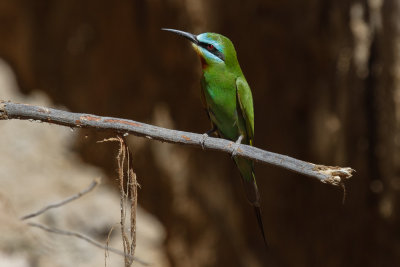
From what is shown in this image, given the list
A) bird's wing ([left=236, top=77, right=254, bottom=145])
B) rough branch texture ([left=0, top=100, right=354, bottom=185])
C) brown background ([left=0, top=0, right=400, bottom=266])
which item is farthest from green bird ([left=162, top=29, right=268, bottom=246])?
brown background ([left=0, top=0, right=400, bottom=266])

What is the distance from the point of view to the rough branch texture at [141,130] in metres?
1.46

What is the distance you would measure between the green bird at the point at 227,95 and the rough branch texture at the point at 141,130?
619mm

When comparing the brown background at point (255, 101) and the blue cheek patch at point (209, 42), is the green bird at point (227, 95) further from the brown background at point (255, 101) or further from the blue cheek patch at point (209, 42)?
the brown background at point (255, 101)

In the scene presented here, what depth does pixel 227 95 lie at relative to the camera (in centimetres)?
232

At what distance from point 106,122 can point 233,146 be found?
38cm

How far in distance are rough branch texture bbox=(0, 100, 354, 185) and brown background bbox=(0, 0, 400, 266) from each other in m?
2.12

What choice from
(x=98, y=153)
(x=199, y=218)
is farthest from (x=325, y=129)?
(x=98, y=153)

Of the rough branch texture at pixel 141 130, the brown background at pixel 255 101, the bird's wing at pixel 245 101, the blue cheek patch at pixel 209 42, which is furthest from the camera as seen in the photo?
the brown background at pixel 255 101

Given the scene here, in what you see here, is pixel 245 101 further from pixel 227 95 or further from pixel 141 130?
pixel 141 130

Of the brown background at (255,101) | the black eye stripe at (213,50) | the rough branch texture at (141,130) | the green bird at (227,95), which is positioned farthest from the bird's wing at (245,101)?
the brown background at (255,101)

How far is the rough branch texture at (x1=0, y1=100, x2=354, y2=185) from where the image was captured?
146 centimetres

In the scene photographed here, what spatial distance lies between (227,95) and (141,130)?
2.72 feet

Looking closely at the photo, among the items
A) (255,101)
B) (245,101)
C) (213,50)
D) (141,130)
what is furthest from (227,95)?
(255,101)

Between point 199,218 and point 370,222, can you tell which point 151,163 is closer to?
point 199,218
